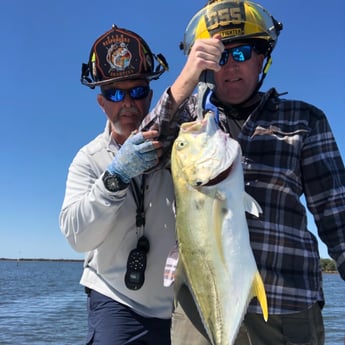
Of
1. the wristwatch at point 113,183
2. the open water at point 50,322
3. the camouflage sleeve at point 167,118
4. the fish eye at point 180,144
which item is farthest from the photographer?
the open water at point 50,322

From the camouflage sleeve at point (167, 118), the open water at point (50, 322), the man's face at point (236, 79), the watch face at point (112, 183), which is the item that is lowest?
the open water at point (50, 322)

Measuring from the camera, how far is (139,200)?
3.78 metres

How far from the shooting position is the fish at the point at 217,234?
2330 millimetres

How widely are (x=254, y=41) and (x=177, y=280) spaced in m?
1.72

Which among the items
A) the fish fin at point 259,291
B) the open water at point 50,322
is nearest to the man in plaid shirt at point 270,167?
the fish fin at point 259,291

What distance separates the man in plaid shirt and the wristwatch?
448 mm

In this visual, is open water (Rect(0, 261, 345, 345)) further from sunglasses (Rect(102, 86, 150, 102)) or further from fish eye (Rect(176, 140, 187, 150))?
fish eye (Rect(176, 140, 187, 150))

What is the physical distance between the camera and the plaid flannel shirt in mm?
2699

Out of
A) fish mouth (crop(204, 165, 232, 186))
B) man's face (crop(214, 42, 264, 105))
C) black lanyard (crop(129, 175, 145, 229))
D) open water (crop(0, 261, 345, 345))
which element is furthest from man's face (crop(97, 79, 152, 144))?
open water (crop(0, 261, 345, 345))

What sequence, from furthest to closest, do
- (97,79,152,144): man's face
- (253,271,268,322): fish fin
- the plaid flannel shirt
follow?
1. (97,79,152,144): man's face
2. the plaid flannel shirt
3. (253,271,268,322): fish fin

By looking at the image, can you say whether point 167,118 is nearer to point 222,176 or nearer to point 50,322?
point 222,176

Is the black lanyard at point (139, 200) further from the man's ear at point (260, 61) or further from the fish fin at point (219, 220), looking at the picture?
the fish fin at point (219, 220)

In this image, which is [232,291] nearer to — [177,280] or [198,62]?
[177,280]

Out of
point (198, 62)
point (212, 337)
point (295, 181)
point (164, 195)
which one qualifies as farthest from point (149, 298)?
point (198, 62)
